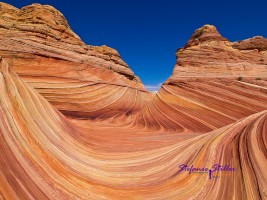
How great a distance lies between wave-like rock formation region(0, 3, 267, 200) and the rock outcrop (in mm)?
55

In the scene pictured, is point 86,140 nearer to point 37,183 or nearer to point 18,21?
point 37,183

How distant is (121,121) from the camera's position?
39.3ft

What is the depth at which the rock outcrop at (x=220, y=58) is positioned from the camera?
11.5 meters

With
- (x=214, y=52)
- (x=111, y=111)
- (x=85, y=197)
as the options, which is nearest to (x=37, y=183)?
(x=85, y=197)

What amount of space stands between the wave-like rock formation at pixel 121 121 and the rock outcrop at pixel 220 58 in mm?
55

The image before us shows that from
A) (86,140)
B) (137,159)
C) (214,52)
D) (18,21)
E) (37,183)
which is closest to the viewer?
(37,183)

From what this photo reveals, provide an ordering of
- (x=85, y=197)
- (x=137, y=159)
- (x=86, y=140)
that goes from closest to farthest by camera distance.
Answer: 1. (x=85, y=197)
2. (x=137, y=159)
3. (x=86, y=140)

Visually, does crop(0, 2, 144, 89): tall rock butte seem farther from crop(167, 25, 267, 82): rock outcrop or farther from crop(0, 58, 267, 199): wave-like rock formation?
crop(0, 58, 267, 199): wave-like rock formation

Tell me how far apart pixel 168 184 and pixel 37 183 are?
7.71 ft

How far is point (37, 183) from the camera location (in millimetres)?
3371

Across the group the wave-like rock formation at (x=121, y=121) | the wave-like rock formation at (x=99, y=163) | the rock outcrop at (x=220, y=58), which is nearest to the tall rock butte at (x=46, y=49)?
the wave-like rock formation at (x=121, y=121)

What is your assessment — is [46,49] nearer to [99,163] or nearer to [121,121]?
[121,121]

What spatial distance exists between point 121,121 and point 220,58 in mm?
6452

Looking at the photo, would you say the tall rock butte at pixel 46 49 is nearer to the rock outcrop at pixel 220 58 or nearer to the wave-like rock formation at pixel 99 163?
the rock outcrop at pixel 220 58
